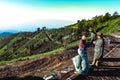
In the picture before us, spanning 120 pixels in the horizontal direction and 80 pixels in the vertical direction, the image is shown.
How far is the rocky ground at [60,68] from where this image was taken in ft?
76.1

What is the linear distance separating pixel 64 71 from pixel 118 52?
10883 millimetres

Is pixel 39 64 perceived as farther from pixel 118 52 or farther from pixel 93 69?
pixel 93 69

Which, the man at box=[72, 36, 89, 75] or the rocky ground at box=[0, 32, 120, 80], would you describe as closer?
the man at box=[72, 36, 89, 75]

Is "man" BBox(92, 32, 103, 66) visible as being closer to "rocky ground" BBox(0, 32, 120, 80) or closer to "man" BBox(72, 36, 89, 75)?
"rocky ground" BBox(0, 32, 120, 80)

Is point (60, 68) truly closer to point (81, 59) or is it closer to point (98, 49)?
point (98, 49)

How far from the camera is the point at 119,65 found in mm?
26688

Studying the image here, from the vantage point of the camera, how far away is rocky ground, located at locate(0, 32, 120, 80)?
23186 millimetres

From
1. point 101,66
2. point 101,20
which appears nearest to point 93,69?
point 101,66

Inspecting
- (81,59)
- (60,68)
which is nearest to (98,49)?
(81,59)

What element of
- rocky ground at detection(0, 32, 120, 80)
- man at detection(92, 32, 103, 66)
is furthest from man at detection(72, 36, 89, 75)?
man at detection(92, 32, 103, 66)

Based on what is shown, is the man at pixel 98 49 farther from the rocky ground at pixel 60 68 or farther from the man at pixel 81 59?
the man at pixel 81 59

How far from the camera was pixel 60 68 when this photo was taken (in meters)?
27.8

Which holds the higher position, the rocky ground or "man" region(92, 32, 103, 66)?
"man" region(92, 32, 103, 66)

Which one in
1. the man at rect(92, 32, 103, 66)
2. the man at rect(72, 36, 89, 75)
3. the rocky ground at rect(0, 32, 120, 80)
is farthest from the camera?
the man at rect(92, 32, 103, 66)
